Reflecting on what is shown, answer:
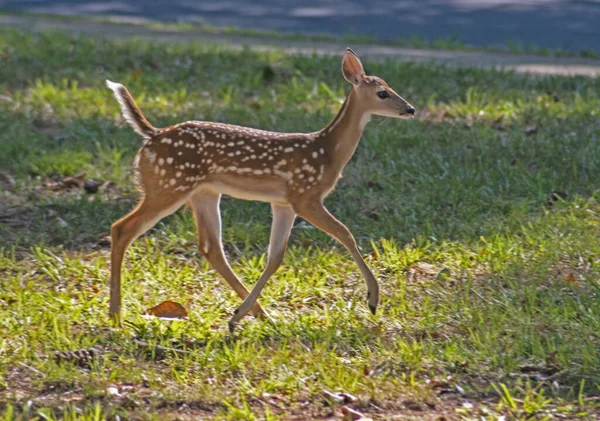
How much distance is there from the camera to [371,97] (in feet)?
19.0

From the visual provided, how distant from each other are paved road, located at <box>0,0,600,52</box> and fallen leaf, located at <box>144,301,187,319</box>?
8246mm

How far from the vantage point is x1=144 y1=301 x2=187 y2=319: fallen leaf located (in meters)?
5.68

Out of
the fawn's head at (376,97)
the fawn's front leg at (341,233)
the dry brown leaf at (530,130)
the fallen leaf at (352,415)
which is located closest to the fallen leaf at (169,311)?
the fawn's front leg at (341,233)

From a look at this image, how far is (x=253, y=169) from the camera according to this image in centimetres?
560

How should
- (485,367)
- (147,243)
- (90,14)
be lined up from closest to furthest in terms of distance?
(485,367) → (147,243) → (90,14)

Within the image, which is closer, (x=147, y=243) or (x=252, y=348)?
(x=252, y=348)

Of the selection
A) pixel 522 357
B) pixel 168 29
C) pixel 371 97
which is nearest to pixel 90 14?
pixel 168 29

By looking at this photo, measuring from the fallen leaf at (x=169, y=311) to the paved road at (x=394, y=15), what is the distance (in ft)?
27.1

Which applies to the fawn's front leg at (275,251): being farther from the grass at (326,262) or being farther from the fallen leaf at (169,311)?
A: the fallen leaf at (169,311)

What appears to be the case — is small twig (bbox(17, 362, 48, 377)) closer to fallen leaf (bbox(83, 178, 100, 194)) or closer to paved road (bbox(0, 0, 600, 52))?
fallen leaf (bbox(83, 178, 100, 194))

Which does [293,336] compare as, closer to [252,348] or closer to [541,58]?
[252,348]

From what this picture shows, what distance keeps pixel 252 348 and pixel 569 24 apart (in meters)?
9.95

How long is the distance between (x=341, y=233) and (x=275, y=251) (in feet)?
1.13

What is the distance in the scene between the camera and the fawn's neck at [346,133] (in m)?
5.79
